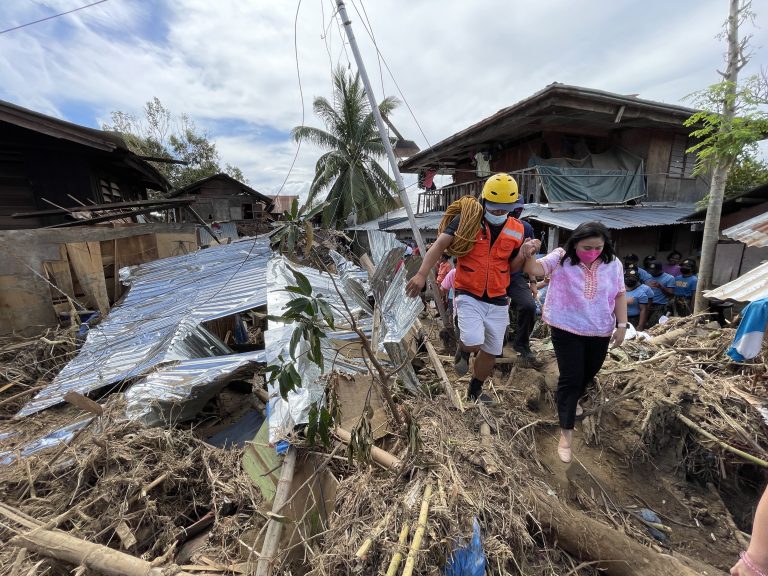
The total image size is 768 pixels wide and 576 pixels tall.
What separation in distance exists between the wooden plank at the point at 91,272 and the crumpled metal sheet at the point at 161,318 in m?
0.33

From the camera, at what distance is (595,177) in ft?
30.7

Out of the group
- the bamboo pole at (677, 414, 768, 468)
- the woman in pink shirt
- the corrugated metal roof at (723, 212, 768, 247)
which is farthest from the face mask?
the corrugated metal roof at (723, 212, 768, 247)

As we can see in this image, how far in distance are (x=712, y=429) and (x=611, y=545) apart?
1.71m

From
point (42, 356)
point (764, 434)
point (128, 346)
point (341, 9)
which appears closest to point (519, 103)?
point (341, 9)

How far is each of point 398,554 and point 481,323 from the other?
5.47 ft

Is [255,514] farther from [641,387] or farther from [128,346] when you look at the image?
[641,387]

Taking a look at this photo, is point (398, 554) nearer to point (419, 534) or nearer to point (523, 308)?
point (419, 534)

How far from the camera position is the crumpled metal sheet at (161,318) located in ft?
9.20

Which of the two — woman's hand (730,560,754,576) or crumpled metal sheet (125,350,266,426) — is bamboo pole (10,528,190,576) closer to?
crumpled metal sheet (125,350,266,426)

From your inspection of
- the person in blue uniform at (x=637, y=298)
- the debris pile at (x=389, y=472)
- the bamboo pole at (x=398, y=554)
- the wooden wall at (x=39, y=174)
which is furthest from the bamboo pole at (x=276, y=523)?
the wooden wall at (x=39, y=174)

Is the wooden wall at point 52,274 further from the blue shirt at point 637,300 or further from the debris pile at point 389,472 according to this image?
the blue shirt at point 637,300

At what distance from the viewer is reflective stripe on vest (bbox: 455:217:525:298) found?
2.54 metres

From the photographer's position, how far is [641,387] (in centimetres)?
314

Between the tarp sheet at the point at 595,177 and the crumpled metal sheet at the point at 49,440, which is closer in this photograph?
the crumpled metal sheet at the point at 49,440
